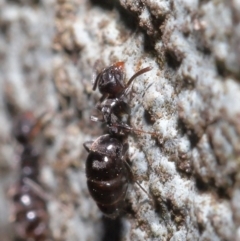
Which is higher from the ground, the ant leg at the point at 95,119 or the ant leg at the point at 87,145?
the ant leg at the point at 95,119

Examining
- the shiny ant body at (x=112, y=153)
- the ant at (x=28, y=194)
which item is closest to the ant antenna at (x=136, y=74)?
the shiny ant body at (x=112, y=153)

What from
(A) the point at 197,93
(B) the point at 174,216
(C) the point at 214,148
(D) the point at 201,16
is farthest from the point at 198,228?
(D) the point at 201,16

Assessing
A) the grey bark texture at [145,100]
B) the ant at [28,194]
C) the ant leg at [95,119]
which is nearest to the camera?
the grey bark texture at [145,100]

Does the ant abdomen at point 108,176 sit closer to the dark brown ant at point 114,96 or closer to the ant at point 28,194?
the dark brown ant at point 114,96

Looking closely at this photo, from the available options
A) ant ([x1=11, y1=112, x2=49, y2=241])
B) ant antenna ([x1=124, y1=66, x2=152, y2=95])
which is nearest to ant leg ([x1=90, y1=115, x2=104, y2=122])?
ant antenna ([x1=124, y1=66, x2=152, y2=95])

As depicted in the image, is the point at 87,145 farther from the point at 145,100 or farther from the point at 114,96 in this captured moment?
the point at 145,100

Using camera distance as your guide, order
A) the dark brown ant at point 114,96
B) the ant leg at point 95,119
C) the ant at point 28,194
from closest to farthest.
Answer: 1. the dark brown ant at point 114,96
2. the ant leg at point 95,119
3. the ant at point 28,194

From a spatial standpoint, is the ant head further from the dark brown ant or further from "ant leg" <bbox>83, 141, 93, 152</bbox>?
"ant leg" <bbox>83, 141, 93, 152</bbox>

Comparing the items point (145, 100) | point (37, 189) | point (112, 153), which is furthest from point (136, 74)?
point (37, 189)
